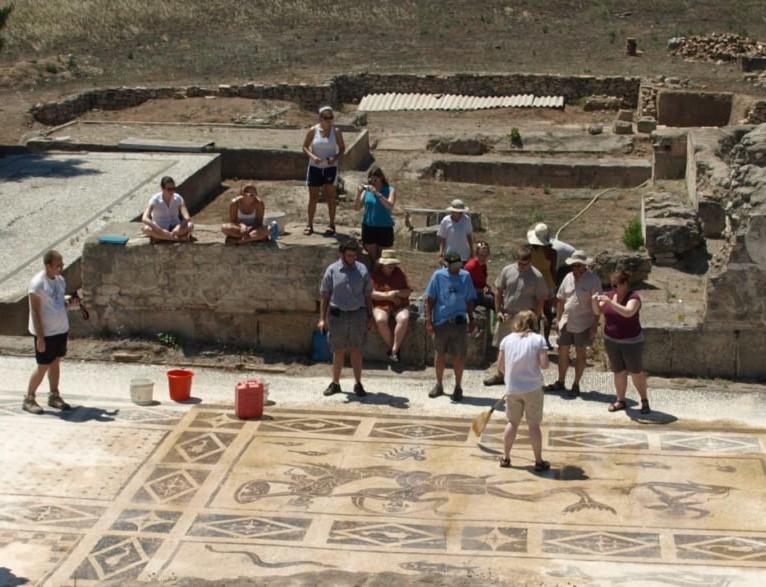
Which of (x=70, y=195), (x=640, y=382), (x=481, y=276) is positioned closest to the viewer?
(x=640, y=382)

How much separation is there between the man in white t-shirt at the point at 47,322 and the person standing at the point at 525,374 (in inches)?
161

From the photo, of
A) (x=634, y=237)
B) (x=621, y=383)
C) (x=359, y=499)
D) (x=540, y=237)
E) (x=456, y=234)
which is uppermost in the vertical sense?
(x=540, y=237)

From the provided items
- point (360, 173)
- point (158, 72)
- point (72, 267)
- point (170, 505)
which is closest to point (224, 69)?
point (158, 72)

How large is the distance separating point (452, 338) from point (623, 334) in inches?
62.0

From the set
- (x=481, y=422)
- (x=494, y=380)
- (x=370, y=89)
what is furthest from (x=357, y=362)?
(x=370, y=89)

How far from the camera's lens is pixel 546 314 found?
15023 millimetres

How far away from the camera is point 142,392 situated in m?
13.9

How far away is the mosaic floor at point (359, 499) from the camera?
1055 cm

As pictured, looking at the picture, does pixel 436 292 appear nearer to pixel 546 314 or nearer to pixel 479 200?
pixel 546 314

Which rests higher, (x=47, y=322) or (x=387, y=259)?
(x=387, y=259)

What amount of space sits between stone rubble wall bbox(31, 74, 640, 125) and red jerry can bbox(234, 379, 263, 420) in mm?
23397

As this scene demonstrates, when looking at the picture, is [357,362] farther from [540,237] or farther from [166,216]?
[166,216]

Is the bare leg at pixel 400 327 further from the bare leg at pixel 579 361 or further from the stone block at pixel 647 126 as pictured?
the stone block at pixel 647 126

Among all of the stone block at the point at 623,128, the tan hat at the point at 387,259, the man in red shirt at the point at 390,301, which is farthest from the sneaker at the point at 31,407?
the stone block at the point at 623,128
